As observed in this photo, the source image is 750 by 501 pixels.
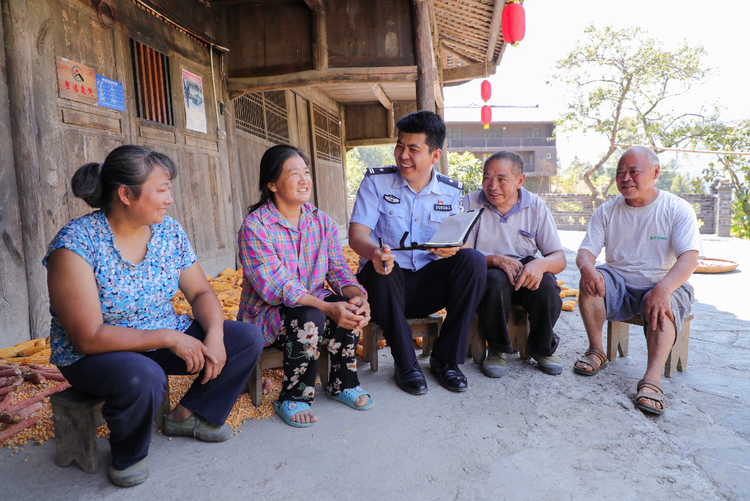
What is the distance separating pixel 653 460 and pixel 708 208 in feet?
47.9

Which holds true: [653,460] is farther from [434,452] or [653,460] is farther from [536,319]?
[536,319]

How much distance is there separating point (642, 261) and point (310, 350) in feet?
6.59

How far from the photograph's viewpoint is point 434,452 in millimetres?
1987

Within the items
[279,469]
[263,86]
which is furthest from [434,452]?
[263,86]

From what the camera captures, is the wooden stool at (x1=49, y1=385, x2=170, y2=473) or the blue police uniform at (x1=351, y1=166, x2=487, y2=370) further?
the blue police uniform at (x1=351, y1=166, x2=487, y2=370)

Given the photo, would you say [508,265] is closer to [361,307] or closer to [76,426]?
[361,307]

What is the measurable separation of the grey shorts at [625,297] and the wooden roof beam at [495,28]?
435 cm

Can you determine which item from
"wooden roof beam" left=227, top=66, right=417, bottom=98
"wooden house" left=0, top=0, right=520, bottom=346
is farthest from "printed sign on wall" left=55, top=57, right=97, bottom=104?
"wooden roof beam" left=227, top=66, right=417, bottom=98

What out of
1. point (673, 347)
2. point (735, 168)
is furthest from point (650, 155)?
point (735, 168)

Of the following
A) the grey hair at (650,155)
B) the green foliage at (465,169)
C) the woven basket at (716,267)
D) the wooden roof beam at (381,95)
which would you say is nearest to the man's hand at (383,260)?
the grey hair at (650,155)

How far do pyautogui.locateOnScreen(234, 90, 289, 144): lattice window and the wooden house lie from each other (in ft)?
0.10

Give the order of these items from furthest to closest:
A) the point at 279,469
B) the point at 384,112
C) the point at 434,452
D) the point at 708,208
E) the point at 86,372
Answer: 1. the point at 708,208
2. the point at 384,112
3. the point at 434,452
4. the point at 279,469
5. the point at 86,372

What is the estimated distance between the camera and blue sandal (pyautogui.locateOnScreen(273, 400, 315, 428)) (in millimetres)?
2210

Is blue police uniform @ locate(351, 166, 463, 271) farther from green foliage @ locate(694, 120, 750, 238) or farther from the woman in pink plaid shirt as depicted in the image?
green foliage @ locate(694, 120, 750, 238)
